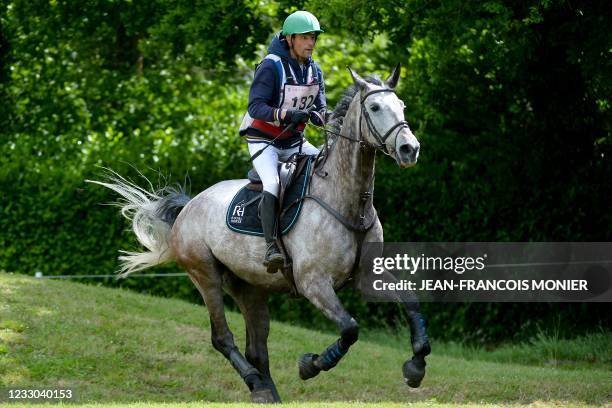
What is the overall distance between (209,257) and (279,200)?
4.30 feet

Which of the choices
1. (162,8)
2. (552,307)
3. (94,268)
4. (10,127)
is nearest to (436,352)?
(552,307)

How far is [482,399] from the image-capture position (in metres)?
10.9

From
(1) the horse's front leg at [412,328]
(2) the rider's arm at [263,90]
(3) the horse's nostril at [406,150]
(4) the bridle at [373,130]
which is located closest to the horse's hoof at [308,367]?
(1) the horse's front leg at [412,328]

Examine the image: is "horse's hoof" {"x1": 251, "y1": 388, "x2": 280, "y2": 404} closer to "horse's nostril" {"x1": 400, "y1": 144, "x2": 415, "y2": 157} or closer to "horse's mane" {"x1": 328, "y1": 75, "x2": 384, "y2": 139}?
"horse's mane" {"x1": 328, "y1": 75, "x2": 384, "y2": 139}

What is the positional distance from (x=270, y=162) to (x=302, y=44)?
107cm

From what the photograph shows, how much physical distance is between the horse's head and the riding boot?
3.31 feet

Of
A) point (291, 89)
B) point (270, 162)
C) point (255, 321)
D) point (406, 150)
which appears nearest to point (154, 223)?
point (255, 321)

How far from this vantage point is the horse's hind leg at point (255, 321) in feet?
31.9

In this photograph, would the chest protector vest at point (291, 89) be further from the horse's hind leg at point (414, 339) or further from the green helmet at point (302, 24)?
the horse's hind leg at point (414, 339)

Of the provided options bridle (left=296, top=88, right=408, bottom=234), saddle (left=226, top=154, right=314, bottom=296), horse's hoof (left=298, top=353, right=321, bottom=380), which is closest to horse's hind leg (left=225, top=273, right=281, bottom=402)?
saddle (left=226, top=154, right=314, bottom=296)

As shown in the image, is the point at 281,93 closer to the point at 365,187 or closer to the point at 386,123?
the point at 365,187

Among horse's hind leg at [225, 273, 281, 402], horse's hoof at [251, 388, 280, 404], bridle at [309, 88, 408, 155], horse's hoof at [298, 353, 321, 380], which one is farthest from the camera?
horse's hind leg at [225, 273, 281, 402]

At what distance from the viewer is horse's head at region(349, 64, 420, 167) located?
7.70 meters

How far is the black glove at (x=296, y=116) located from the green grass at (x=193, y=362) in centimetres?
302
